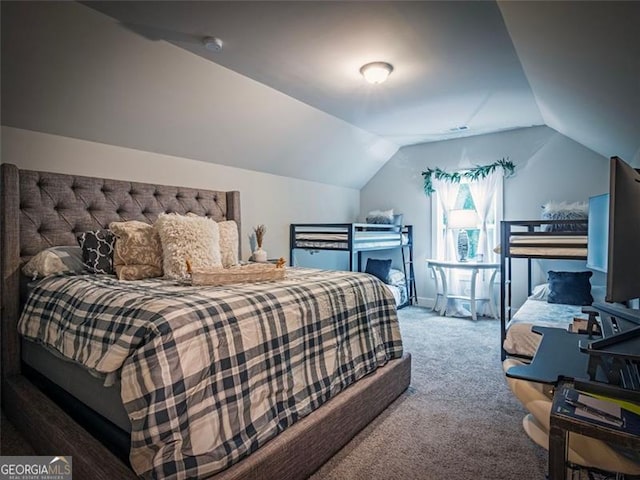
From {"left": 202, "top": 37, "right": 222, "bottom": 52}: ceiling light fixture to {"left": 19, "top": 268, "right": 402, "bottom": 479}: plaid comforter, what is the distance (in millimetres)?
1488

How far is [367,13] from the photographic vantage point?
1.91m

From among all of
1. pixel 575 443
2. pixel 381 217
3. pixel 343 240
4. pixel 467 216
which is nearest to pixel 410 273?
pixel 381 217

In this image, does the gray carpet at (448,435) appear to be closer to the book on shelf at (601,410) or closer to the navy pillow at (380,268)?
the book on shelf at (601,410)

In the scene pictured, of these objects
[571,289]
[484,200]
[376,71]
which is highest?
[376,71]

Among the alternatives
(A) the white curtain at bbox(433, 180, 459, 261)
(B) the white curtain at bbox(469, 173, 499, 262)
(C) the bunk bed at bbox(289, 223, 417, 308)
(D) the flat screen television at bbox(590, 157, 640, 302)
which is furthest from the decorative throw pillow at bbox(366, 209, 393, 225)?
(D) the flat screen television at bbox(590, 157, 640, 302)

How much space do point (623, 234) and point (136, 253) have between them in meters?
2.35

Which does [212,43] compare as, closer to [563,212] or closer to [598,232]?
[598,232]

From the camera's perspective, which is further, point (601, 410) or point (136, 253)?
point (136, 253)

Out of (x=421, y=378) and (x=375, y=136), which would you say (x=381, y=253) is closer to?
(x=375, y=136)

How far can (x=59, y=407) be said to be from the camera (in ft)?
5.43

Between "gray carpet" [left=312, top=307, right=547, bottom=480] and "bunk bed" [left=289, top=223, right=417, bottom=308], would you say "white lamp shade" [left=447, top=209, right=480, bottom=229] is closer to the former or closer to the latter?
"bunk bed" [left=289, top=223, right=417, bottom=308]

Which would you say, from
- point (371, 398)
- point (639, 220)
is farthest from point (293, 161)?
point (639, 220)

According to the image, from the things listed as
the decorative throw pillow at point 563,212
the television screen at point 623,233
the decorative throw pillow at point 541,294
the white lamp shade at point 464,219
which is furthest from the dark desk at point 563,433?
the white lamp shade at point 464,219

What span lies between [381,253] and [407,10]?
149 inches
